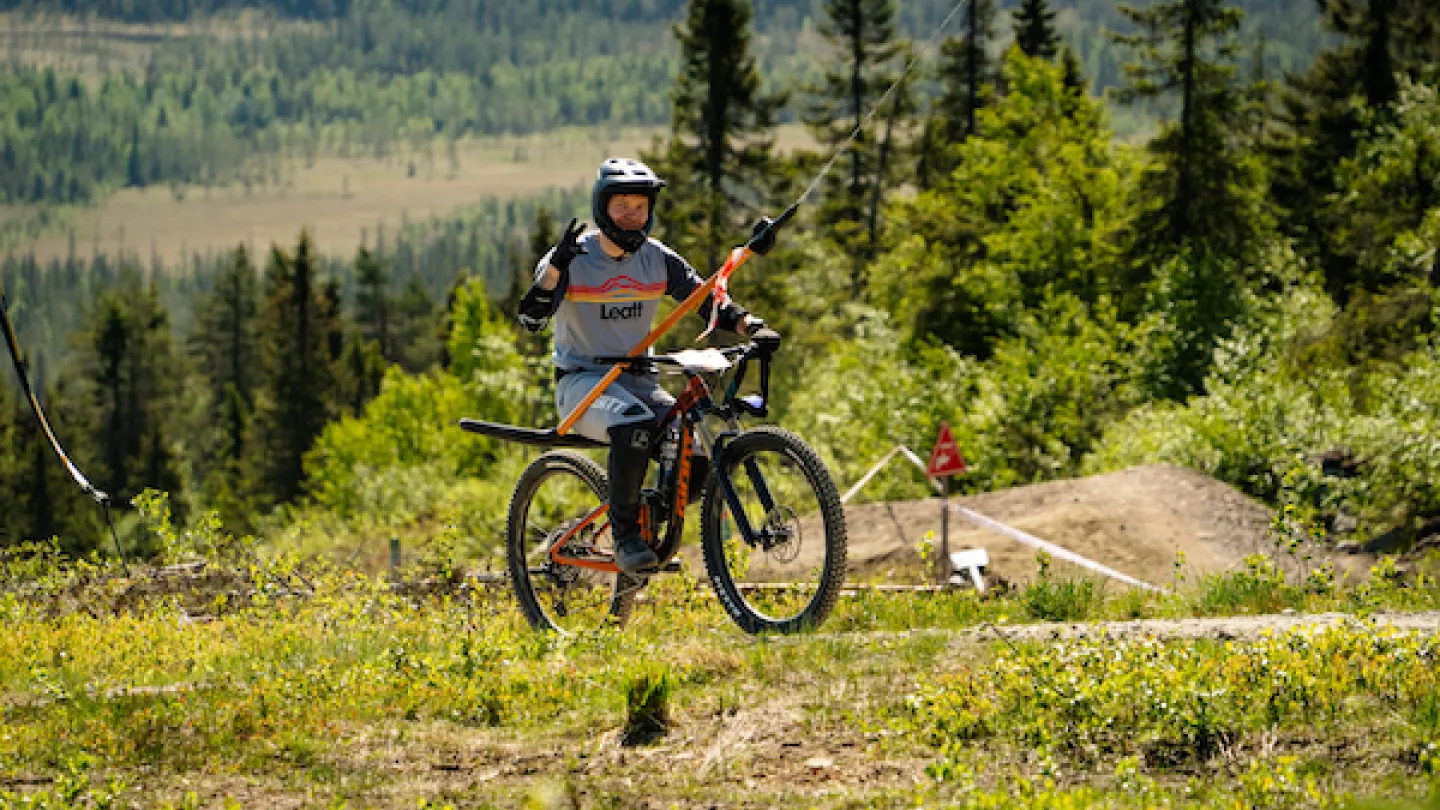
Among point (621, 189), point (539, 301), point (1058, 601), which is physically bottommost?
Answer: point (1058, 601)

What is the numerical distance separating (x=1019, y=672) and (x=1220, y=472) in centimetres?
1824

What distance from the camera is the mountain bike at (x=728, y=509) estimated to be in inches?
322

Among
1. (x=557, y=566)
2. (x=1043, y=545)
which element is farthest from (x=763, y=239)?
(x=1043, y=545)

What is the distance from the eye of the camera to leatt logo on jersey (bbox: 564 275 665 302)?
9.04m

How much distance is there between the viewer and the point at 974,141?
151 ft

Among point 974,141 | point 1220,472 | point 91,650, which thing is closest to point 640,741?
point 91,650

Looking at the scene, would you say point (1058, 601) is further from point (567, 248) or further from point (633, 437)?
point (567, 248)

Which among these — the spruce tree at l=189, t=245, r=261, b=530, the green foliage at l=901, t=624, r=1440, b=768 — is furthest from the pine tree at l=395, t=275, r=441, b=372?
the green foliage at l=901, t=624, r=1440, b=768

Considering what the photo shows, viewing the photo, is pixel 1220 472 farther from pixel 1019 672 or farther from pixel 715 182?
pixel 715 182

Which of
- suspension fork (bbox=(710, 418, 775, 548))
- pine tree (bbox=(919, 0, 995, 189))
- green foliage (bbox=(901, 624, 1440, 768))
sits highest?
pine tree (bbox=(919, 0, 995, 189))

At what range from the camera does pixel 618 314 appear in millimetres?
9148

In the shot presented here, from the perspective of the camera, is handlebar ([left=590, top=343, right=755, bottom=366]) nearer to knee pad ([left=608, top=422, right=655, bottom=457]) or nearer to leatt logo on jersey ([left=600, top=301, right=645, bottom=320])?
leatt logo on jersey ([left=600, top=301, right=645, bottom=320])

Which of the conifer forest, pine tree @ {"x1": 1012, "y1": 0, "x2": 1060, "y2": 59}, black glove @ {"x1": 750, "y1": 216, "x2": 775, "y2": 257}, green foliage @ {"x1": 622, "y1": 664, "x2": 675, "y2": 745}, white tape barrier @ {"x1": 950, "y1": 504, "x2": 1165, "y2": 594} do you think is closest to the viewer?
the conifer forest

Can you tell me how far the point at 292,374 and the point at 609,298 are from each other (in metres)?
89.1
